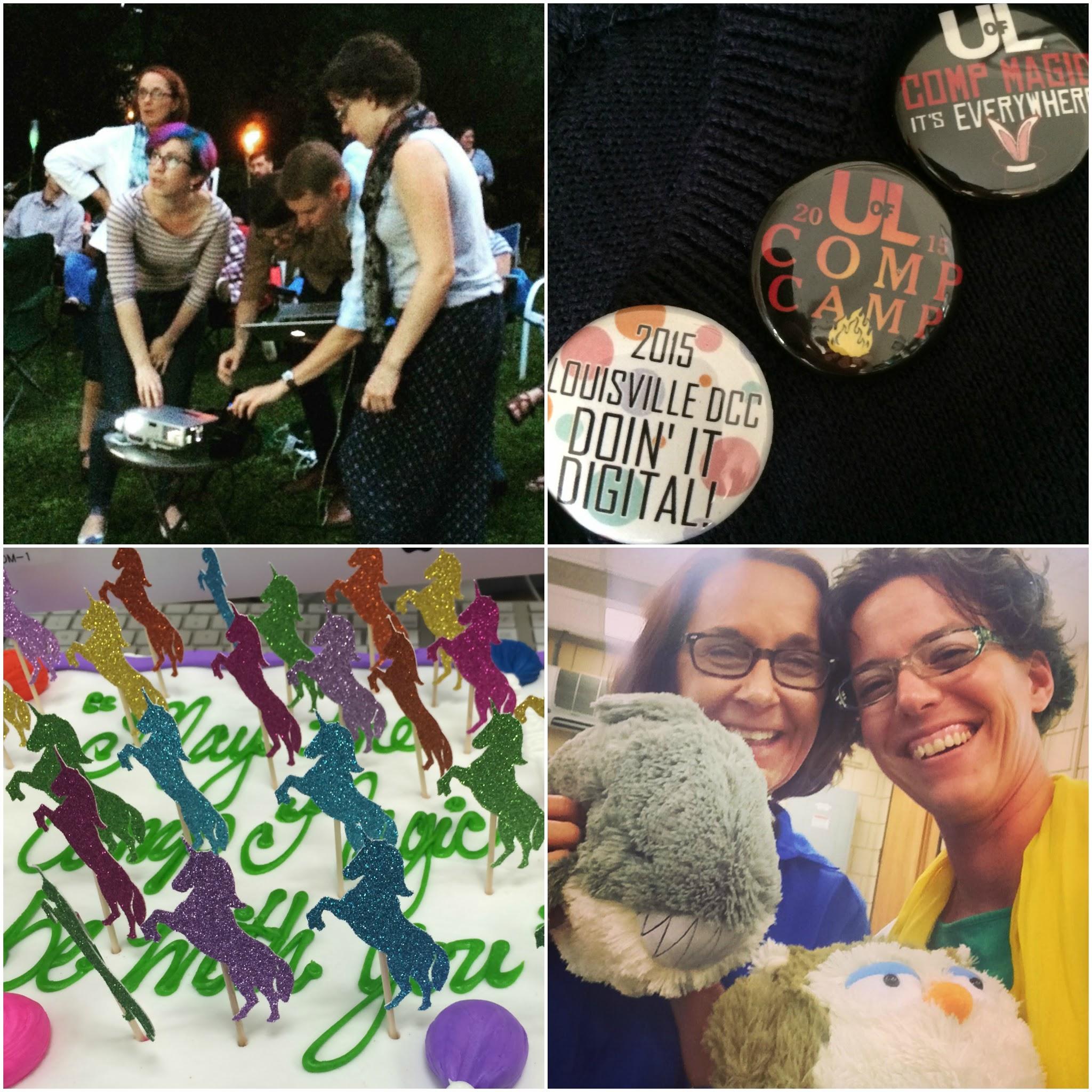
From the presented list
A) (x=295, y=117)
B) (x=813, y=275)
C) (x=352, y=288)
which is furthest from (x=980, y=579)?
(x=295, y=117)

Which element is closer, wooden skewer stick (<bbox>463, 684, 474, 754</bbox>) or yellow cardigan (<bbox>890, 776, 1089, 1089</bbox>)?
yellow cardigan (<bbox>890, 776, 1089, 1089</bbox>)

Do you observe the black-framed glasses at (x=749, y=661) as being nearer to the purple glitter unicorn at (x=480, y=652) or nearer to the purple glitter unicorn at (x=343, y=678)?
the purple glitter unicorn at (x=480, y=652)

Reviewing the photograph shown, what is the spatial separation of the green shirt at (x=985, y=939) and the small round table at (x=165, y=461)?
757mm

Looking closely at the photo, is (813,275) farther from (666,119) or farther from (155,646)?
(155,646)

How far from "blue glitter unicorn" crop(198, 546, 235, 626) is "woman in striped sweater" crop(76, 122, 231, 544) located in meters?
0.15

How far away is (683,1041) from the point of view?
71 cm

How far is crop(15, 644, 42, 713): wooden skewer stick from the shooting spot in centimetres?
91

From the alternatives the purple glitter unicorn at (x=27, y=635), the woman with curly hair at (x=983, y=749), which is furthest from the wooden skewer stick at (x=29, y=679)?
the woman with curly hair at (x=983, y=749)

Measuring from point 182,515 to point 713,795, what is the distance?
563 mm

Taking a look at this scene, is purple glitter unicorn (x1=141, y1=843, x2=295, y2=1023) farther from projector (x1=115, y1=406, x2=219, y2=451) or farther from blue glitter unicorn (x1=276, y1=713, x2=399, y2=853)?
projector (x1=115, y1=406, x2=219, y2=451)

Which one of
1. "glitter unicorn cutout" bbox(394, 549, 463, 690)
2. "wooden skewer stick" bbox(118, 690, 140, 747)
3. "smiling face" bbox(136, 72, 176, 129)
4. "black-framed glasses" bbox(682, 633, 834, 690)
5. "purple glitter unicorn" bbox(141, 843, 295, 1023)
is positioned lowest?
"purple glitter unicorn" bbox(141, 843, 295, 1023)

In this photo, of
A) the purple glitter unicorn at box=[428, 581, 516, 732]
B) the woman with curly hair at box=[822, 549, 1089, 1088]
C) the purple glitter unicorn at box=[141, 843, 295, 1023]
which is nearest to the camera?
the purple glitter unicorn at box=[141, 843, 295, 1023]

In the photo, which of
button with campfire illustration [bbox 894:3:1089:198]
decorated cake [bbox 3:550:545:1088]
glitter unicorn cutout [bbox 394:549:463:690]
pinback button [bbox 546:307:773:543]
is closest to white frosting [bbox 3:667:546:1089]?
decorated cake [bbox 3:550:545:1088]

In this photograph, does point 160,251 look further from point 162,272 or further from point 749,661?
point 749,661
